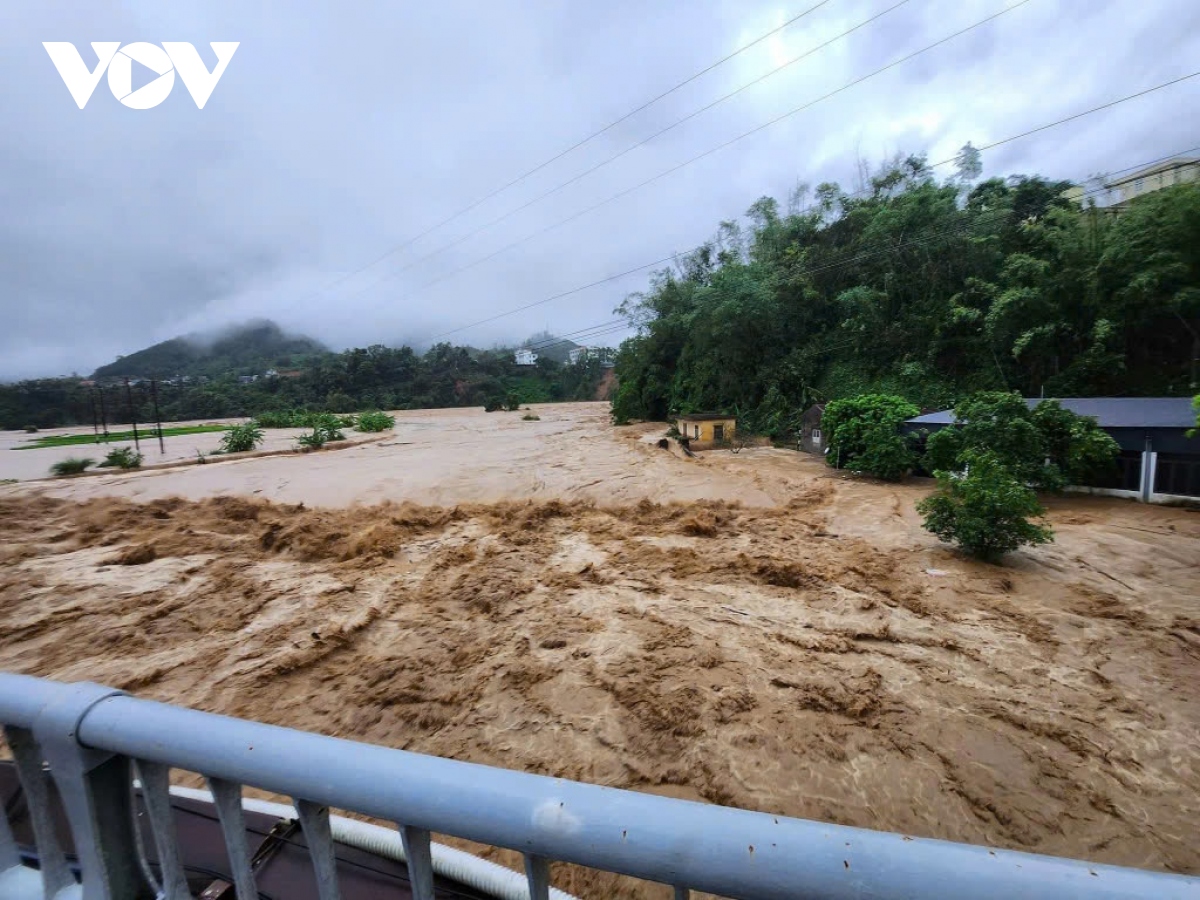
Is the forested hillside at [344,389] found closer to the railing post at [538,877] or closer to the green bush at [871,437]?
the green bush at [871,437]

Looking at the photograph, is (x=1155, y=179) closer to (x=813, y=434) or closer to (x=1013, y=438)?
(x=813, y=434)

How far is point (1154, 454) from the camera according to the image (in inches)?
372

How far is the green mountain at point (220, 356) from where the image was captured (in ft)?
286

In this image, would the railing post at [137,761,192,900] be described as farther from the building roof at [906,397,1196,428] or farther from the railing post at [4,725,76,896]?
the building roof at [906,397,1196,428]

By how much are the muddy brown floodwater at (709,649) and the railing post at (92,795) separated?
1.72 meters

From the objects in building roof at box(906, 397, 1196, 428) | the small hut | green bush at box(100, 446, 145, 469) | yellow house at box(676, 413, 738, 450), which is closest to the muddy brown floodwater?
building roof at box(906, 397, 1196, 428)

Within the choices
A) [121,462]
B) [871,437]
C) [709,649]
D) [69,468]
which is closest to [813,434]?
[871,437]

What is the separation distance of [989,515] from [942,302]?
1546 cm

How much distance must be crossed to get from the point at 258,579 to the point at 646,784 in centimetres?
625

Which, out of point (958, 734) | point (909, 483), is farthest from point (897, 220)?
point (958, 734)

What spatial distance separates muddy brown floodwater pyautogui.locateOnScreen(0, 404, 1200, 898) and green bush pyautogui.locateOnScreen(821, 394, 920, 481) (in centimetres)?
269

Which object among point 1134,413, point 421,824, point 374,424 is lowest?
point 374,424

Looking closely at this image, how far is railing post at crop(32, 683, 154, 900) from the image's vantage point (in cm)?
101

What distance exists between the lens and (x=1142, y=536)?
7.76 m
